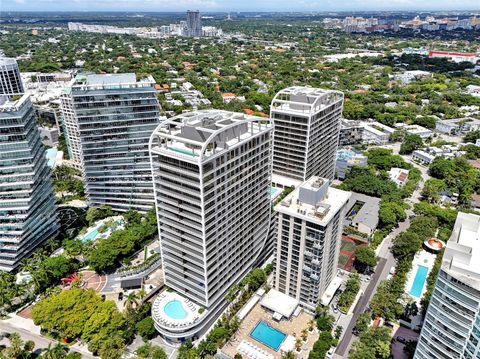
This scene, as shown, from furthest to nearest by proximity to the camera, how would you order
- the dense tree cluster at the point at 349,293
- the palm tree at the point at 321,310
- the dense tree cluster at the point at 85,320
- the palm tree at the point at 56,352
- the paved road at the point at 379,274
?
the dense tree cluster at the point at 349,293
the palm tree at the point at 321,310
the paved road at the point at 379,274
the dense tree cluster at the point at 85,320
the palm tree at the point at 56,352

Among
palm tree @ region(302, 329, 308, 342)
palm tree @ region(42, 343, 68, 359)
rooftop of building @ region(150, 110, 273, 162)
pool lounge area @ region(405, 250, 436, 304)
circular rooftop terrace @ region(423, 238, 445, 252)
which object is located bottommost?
pool lounge area @ region(405, 250, 436, 304)

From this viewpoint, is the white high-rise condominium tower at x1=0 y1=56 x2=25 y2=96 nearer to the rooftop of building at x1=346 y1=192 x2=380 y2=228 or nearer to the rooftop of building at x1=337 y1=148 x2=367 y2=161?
the rooftop of building at x1=337 y1=148 x2=367 y2=161

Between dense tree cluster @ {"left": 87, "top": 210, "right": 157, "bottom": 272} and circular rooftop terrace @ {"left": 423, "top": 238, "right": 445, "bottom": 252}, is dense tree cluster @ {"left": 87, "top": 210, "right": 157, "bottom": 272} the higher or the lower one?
the higher one

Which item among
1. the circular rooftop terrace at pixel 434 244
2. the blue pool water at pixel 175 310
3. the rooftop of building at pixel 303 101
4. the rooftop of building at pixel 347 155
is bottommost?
the circular rooftop terrace at pixel 434 244

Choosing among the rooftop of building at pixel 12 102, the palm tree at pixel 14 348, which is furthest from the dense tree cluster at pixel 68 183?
the palm tree at pixel 14 348

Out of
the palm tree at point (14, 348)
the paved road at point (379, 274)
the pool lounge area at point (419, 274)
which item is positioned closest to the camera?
the palm tree at point (14, 348)

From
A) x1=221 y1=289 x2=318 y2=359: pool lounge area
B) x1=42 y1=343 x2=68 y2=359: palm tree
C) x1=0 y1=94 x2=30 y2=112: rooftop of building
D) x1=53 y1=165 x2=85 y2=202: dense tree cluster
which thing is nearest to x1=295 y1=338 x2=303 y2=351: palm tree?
x1=221 y1=289 x2=318 y2=359: pool lounge area

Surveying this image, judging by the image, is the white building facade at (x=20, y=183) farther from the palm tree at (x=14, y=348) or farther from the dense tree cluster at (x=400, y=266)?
the dense tree cluster at (x=400, y=266)
